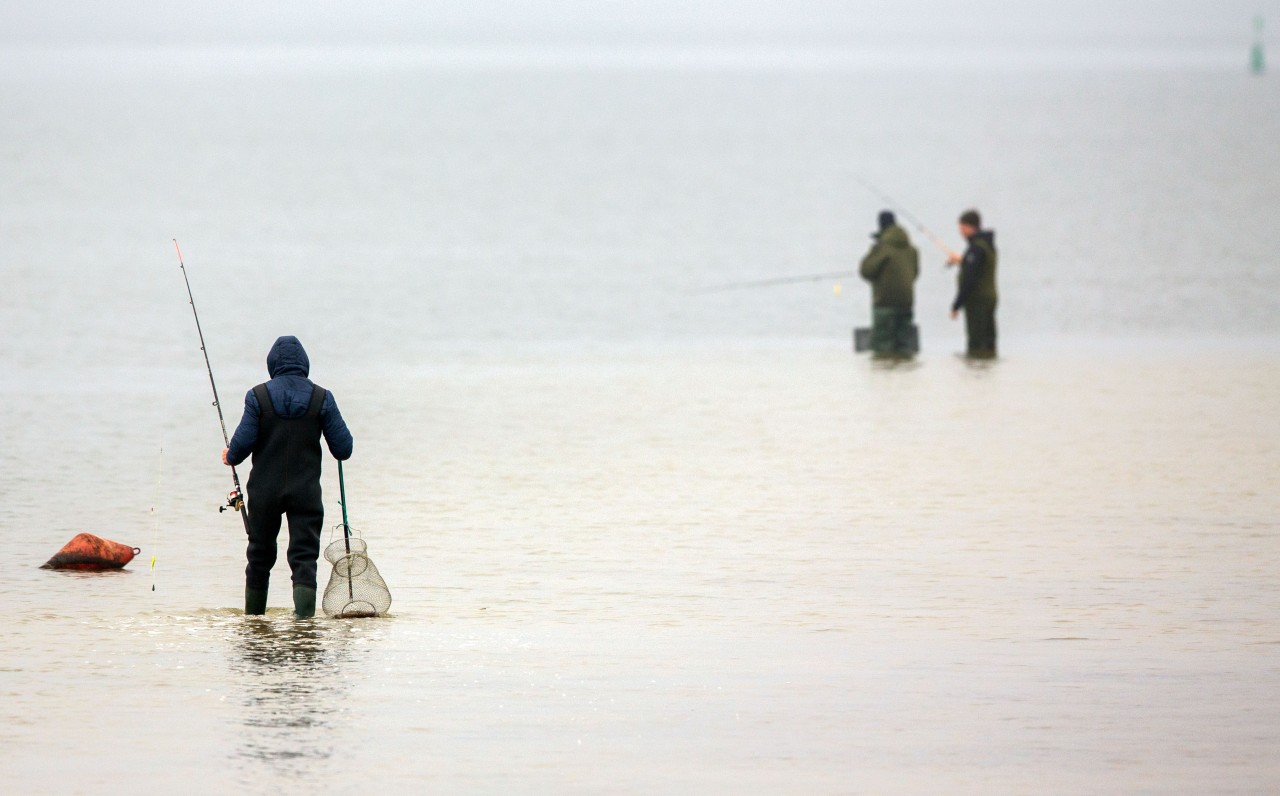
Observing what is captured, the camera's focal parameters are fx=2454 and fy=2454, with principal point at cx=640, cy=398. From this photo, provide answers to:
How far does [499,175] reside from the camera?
296ft

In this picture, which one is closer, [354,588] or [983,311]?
[354,588]

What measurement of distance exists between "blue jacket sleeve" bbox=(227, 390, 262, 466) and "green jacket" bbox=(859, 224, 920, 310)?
1420cm

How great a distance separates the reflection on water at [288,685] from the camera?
27.5 ft

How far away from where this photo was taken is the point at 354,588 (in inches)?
426

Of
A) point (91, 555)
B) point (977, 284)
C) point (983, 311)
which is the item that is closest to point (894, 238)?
point (977, 284)

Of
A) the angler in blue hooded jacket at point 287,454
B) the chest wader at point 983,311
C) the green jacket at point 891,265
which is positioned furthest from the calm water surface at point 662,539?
the green jacket at point 891,265

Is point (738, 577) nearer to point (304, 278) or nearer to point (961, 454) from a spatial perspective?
point (961, 454)

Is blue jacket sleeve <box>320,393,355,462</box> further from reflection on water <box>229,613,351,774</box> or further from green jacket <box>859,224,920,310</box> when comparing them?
green jacket <box>859,224,920,310</box>

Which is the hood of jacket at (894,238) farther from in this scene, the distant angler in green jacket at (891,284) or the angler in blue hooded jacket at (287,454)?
the angler in blue hooded jacket at (287,454)

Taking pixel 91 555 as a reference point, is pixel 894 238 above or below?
above

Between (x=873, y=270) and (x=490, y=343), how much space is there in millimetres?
7018

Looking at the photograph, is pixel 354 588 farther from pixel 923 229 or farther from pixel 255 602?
pixel 923 229

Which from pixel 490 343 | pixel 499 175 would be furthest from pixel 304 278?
pixel 499 175

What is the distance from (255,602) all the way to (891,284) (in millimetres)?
14766
